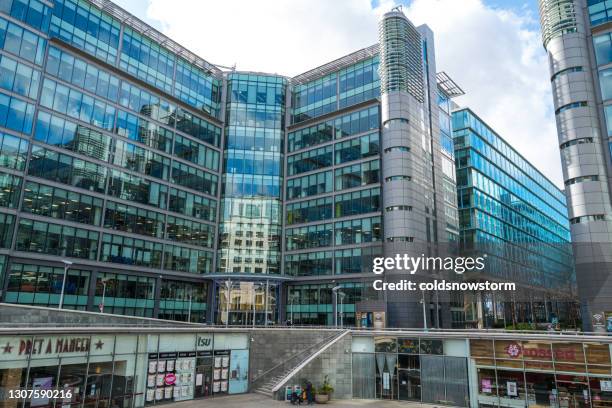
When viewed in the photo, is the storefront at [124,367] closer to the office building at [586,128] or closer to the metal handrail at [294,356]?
the metal handrail at [294,356]

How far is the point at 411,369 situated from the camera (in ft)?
114

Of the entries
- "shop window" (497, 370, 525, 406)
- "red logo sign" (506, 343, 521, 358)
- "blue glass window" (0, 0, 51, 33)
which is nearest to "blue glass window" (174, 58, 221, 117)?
"blue glass window" (0, 0, 51, 33)

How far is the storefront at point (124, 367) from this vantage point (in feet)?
76.8

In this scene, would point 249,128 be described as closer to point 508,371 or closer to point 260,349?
point 260,349

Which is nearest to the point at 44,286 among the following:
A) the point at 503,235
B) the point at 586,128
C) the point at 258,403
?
the point at 258,403

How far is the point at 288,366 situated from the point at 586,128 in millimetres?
39777

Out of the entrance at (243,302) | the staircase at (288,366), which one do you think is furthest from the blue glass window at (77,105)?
the staircase at (288,366)

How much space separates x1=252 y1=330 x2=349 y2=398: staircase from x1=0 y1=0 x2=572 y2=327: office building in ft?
Result: 57.2

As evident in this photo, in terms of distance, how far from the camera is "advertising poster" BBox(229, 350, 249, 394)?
3588 cm

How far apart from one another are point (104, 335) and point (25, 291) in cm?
2783

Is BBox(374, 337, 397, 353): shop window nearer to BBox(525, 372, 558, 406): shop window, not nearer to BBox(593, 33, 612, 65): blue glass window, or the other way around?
BBox(525, 372, 558, 406): shop window

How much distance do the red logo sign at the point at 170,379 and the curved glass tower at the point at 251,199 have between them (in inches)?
1289

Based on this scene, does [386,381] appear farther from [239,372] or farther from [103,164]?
[103,164]

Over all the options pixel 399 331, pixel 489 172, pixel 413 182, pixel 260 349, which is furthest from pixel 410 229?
pixel 489 172
